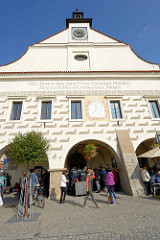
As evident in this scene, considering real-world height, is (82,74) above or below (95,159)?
above

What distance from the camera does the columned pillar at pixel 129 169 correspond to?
756 centimetres

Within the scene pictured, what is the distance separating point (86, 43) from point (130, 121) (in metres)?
10.2

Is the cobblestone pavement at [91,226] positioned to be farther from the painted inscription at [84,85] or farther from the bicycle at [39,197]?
the painted inscription at [84,85]

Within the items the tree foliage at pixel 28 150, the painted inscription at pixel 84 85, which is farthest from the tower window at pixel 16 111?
the tree foliage at pixel 28 150

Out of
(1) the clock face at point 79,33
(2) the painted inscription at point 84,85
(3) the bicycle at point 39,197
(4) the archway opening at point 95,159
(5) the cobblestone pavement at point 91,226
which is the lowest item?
(5) the cobblestone pavement at point 91,226

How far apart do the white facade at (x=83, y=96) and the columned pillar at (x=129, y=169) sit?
0.19ft

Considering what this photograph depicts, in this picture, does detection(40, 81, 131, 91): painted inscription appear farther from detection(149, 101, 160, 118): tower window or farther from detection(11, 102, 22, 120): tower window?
detection(149, 101, 160, 118): tower window

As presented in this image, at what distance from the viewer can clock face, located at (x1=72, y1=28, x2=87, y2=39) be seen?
50.5ft

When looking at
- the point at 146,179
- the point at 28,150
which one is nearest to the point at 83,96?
the point at 28,150

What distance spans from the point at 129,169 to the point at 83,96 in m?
6.43

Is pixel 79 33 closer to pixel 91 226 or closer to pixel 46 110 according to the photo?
pixel 46 110

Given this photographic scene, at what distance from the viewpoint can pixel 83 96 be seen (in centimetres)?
1101

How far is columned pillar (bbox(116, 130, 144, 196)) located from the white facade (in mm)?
58

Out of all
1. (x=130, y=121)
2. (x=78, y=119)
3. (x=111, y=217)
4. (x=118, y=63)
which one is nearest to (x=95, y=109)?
(x=78, y=119)
